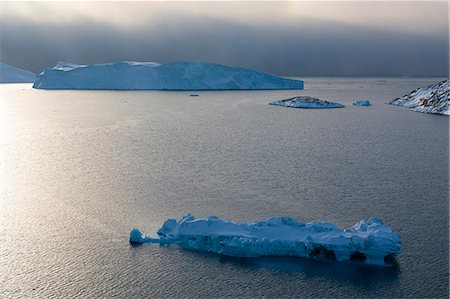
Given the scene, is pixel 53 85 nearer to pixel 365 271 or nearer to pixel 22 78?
pixel 22 78

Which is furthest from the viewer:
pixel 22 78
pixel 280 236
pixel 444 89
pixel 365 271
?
pixel 22 78

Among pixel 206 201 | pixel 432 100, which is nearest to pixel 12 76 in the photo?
pixel 432 100

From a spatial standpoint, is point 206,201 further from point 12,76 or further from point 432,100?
point 12,76

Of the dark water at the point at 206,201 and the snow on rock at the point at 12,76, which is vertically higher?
the snow on rock at the point at 12,76

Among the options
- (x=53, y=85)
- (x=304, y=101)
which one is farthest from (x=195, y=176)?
(x=53, y=85)

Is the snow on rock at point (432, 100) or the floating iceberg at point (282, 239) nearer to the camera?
the floating iceberg at point (282, 239)

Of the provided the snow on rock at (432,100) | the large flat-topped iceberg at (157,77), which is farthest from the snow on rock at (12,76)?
the snow on rock at (432,100)

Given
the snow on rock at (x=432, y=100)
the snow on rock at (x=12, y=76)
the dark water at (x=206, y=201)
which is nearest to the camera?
the dark water at (x=206, y=201)

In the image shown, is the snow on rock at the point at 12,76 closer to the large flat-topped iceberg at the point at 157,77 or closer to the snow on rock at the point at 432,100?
the large flat-topped iceberg at the point at 157,77
